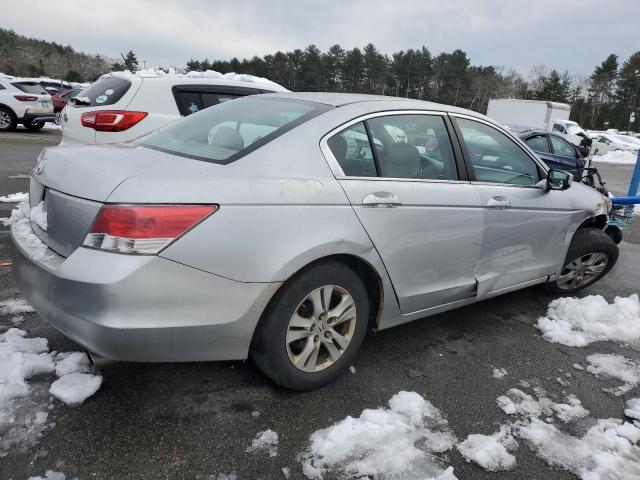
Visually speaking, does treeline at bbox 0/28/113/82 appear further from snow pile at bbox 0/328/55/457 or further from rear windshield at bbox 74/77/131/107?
snow pile at bbox 0/328/55/457

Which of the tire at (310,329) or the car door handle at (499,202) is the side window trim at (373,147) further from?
the tire at (310,329)

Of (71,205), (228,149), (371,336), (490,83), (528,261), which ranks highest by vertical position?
(490,83)

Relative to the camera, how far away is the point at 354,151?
2.71 m

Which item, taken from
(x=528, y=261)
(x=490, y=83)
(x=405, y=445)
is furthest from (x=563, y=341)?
(x=490, y=83)

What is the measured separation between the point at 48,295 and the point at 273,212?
1.07 meters

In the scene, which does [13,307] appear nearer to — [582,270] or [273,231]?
[273,231]

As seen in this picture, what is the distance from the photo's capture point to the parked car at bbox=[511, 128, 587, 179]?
34.7ft

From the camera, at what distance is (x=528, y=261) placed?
3750mm

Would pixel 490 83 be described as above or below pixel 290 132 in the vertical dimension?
above

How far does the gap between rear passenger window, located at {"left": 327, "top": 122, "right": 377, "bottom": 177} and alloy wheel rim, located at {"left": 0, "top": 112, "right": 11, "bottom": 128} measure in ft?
52.3

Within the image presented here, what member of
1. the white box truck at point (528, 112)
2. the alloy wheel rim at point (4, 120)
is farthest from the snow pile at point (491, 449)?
the white box truck at point (528, 112)

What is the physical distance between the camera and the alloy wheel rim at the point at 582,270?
14.4ft

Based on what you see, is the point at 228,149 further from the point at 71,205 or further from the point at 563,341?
the point at 563,341

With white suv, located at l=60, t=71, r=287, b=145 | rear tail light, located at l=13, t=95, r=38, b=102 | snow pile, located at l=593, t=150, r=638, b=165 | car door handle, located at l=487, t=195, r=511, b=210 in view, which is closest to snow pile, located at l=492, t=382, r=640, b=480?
car door handle, located at l=487, t=195, r=511, b=210
